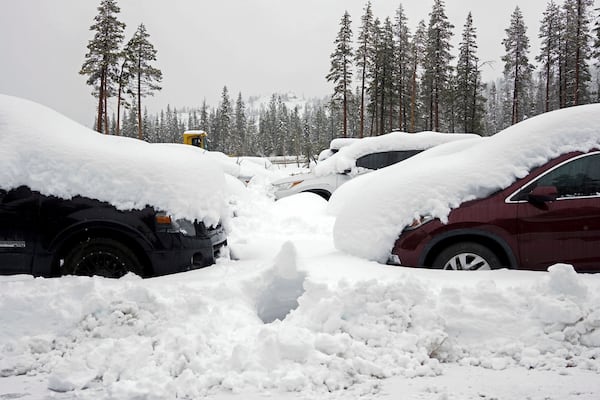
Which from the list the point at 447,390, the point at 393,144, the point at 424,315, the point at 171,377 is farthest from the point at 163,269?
Result: the point at 393,144

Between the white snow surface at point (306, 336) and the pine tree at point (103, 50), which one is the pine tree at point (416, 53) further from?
the white snow surface at point (306, 336)

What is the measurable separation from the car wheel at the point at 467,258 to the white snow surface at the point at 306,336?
0.28 meters

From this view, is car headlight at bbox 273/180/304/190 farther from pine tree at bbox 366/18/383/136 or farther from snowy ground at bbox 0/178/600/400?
pine tree at bbox 366/18/383/136

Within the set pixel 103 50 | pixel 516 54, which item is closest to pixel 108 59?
pixel 103 50

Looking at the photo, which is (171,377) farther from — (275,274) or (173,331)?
(275,274)

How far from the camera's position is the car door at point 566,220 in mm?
3848

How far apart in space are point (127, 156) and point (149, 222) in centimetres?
87

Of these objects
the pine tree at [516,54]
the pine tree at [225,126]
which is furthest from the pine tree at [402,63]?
the pine tree at [225,126]

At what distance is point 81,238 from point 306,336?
270 centimetres

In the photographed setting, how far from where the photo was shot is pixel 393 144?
1100 cm

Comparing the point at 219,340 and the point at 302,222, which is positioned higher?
the point at 302,222

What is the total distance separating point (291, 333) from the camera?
110 inches

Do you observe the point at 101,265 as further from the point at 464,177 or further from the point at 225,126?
the point at 225,126

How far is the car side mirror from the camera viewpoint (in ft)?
12.6
